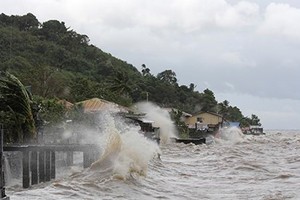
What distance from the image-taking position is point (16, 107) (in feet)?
81.3

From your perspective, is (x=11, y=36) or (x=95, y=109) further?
(x=11, y=36)

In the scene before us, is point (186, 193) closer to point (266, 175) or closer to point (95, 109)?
point (266, 175)

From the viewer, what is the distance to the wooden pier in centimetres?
1994

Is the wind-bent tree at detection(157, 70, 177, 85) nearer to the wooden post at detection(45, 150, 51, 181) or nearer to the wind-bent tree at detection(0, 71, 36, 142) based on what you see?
the wind-bent tree at detection(0, 71, 36, 142)

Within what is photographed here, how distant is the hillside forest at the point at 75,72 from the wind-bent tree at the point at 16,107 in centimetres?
2948

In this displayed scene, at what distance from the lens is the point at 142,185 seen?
1842 cm

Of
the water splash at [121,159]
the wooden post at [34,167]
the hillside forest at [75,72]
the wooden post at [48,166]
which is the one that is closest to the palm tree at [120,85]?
the hillside forest at [75,72]

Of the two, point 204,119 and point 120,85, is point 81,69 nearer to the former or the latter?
point 120,85

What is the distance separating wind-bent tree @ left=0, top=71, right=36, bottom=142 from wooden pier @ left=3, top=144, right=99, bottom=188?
9.04 ft

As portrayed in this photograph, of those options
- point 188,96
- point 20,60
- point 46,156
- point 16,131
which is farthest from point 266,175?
point 188,96

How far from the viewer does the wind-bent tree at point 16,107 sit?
24359 millimetres

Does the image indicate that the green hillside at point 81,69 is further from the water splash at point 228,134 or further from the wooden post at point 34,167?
the wooden post at point 34,167

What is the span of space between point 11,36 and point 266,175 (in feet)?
246

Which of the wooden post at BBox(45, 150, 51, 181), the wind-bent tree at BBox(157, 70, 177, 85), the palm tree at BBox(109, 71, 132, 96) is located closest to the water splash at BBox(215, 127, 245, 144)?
the palm tree at BBox(109, 71, 132, 96)
